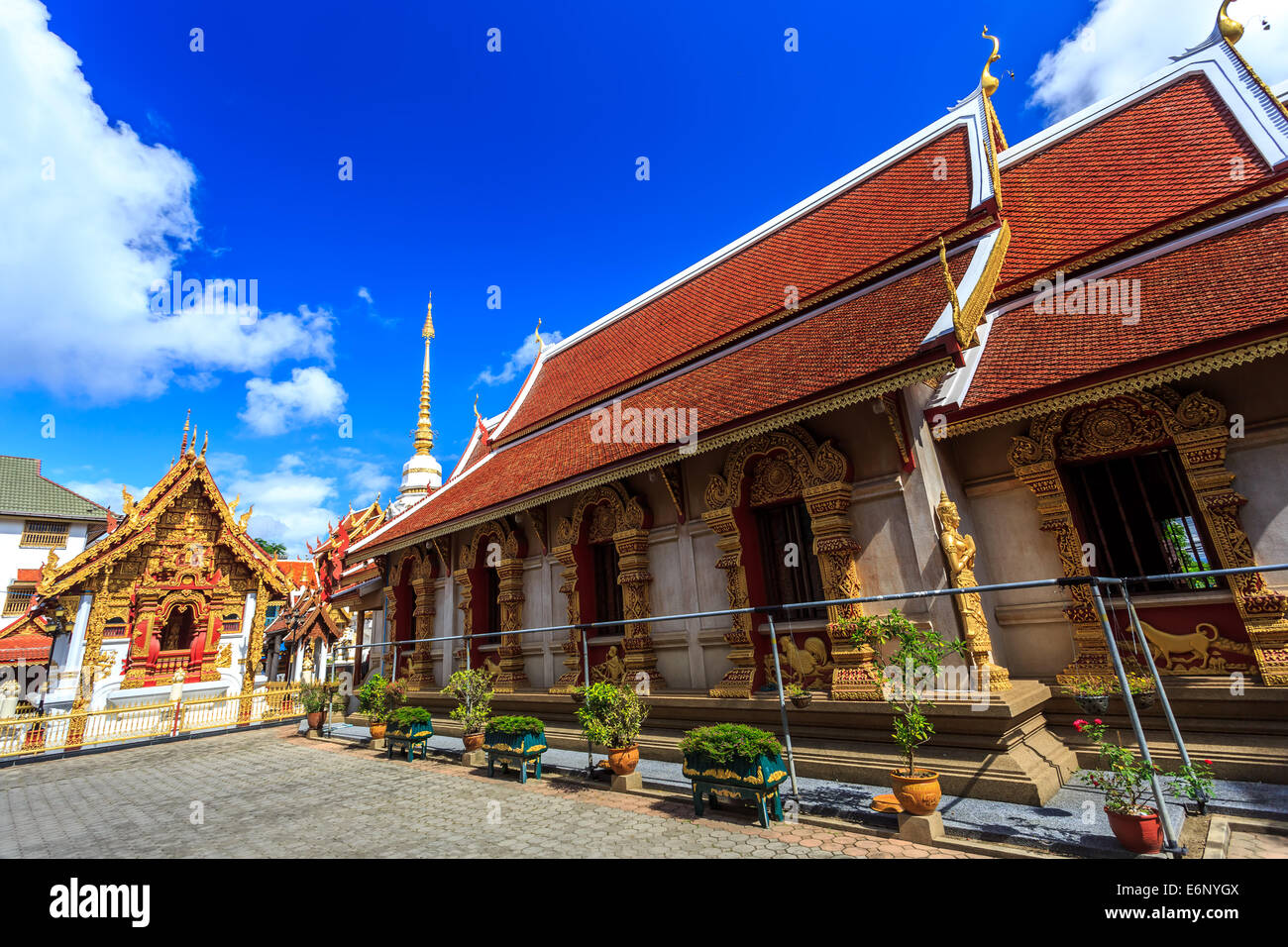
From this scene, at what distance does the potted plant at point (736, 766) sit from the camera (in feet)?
18.0

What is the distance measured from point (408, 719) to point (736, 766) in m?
6.77

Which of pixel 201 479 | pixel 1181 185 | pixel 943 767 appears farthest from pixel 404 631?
pixel 1181 185

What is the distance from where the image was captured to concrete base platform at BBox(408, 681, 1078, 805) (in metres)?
5.71

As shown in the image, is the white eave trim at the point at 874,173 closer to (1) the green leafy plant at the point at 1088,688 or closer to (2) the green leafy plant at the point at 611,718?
(1) the green leafy plant at the point at 1088,688

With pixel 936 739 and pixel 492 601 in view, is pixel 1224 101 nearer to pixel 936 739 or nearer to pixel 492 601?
pixel 936 739

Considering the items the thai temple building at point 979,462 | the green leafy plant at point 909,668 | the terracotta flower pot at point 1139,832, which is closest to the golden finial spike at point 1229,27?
the thai temple building at point 979,462

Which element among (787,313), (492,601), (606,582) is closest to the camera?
(787,313)

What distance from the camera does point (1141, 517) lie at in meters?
7.09

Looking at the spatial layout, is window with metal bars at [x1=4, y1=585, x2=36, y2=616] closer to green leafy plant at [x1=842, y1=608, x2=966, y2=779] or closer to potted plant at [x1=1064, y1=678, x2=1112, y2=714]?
green leafy plant at [x1=842, y1=608, x2=966, y2=779]

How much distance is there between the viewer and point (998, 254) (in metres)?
8.41

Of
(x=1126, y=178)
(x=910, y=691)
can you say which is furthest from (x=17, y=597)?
(x=1126, y=178)

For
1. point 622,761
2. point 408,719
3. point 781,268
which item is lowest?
point 622,761

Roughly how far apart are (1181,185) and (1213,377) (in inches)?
130

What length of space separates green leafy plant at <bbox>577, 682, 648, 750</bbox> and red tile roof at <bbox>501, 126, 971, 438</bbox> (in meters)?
7.47
